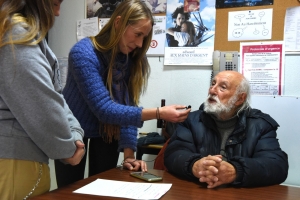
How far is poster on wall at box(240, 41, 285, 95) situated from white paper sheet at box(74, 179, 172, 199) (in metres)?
1.37

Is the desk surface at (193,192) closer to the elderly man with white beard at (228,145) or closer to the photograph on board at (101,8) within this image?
the elderly man with white beard at (228,145)

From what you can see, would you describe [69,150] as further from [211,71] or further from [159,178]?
[211,71]

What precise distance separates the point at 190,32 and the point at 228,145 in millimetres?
1194

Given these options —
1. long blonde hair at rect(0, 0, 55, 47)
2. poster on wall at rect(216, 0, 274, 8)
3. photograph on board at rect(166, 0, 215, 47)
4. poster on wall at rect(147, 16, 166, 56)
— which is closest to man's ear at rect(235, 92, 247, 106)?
photograph on board at rect(166, 0, 215, 47)

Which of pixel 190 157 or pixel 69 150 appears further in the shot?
pixel 190 157

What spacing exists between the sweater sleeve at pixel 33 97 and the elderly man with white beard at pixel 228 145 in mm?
593

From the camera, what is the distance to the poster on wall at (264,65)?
84.8 inches

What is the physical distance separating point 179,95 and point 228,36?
1.96ft

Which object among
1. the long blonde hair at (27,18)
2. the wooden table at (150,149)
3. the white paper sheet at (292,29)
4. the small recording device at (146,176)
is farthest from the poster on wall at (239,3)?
the long blonde hair at (27,18)

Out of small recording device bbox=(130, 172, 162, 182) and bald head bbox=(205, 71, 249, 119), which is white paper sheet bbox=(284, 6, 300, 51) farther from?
small recording device bbox=(130, 172, 162, 182)

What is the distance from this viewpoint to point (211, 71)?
92.7 inches

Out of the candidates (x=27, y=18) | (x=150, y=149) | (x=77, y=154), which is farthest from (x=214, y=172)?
(x=150, y=149)

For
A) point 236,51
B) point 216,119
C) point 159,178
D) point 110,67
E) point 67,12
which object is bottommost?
point 159,178

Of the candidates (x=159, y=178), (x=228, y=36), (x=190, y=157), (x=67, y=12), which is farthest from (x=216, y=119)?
(x=67, y=12)
